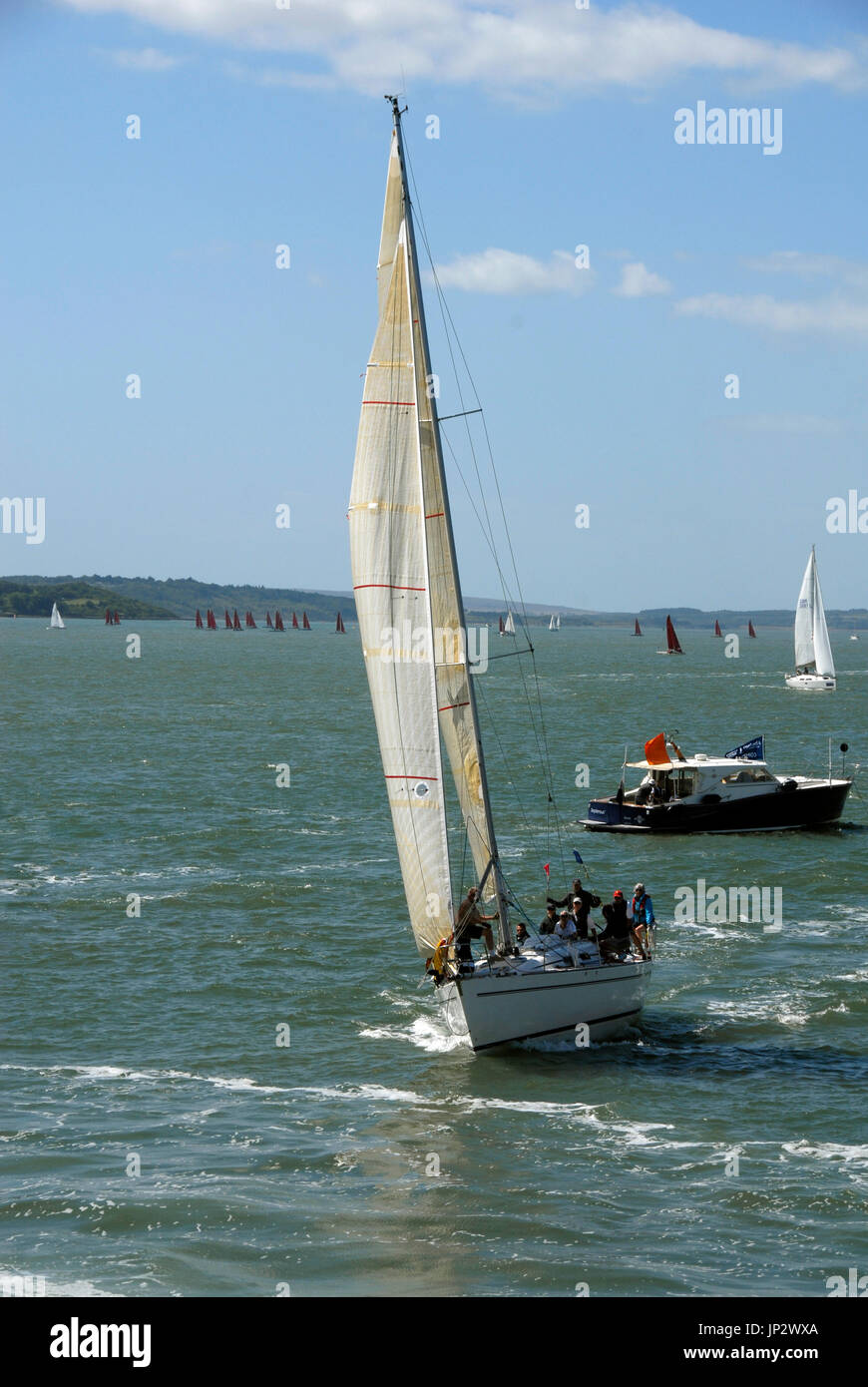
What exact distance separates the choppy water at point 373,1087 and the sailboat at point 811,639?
68330 millimetres

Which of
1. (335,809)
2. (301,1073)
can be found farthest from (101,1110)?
(335,809)

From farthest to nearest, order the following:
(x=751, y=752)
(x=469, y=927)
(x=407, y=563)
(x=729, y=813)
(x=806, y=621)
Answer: (x=806, y=621) → (x=751, y=752) → (x=729, y=813) → (x=469, y=927) → (x=407, y=563)

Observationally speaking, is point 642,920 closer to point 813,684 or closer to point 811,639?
point 813,684

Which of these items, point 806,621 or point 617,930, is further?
point 806,621

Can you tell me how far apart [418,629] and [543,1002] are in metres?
6.76

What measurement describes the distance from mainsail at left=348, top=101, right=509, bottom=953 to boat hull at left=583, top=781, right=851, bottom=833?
24.9 m

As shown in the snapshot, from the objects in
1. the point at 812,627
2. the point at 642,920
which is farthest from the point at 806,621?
the point at 642,920

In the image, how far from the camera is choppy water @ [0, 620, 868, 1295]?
19500 millimetres

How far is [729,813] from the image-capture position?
5094cm

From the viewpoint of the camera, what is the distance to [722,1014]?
2984 cm

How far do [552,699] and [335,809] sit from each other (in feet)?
186

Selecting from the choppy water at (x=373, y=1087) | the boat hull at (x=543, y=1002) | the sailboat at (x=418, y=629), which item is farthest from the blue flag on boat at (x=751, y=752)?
the sailboat at (x=418, y=629)
